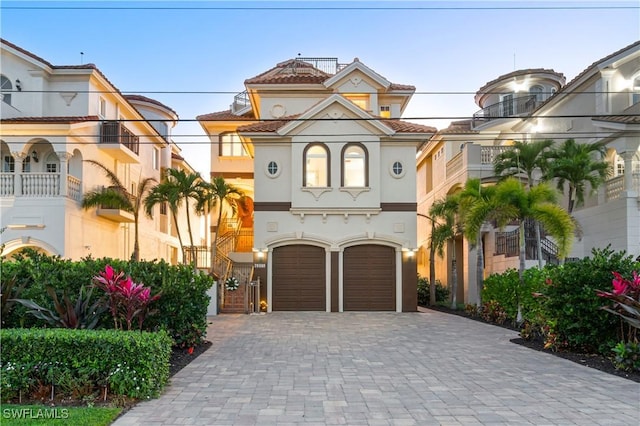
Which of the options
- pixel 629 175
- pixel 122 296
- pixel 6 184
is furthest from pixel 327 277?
pixel 122 296

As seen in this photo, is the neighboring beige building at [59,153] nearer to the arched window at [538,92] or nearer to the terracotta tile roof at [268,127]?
the terracotta tile roof at [268,127]

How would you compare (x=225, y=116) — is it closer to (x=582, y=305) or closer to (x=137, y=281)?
(x=137, y=281)

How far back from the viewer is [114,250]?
25438 millimetres

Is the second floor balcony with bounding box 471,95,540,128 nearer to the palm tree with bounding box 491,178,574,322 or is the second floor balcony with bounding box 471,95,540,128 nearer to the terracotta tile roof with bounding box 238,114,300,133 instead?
the terracotta tile roof with bounding box 238,114,300,133

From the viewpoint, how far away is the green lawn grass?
581cm

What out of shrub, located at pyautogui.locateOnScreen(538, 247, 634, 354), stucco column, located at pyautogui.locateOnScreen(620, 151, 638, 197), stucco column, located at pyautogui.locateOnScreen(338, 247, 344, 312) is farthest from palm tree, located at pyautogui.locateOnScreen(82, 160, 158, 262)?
stucco column, located at pyautogui.locateOnScreen(620, 151, 638, 197)

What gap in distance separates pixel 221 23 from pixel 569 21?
29.6ft

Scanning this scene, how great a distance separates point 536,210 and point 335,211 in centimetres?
835

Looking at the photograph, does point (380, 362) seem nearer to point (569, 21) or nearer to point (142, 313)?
point (142, 313)

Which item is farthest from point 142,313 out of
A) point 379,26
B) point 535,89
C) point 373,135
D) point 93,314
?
point 535,89

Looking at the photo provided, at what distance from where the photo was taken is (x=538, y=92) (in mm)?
29344

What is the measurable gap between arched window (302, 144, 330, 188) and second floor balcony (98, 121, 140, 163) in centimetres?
858

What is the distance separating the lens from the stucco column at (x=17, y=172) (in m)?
20.0

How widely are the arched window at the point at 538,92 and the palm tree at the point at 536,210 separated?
15142mm
